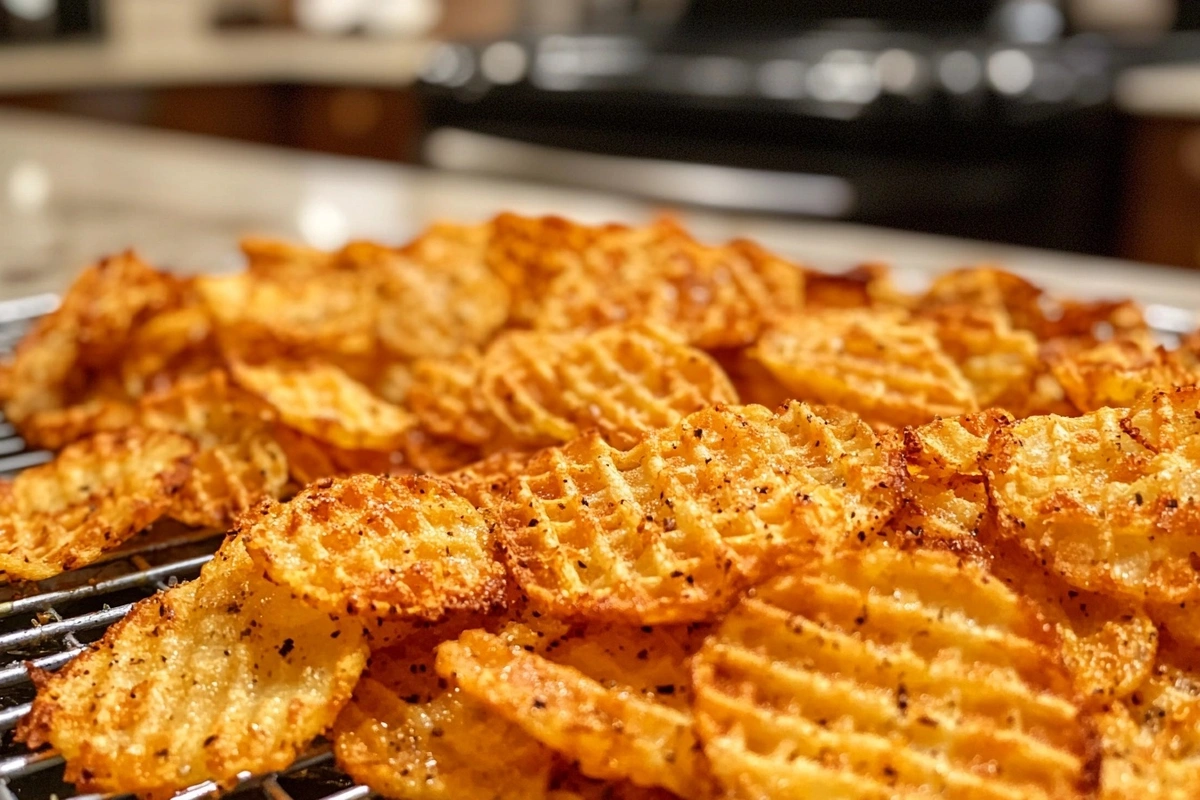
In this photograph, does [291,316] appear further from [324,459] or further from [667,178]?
[667,178]

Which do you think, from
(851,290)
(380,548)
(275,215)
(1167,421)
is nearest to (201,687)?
(380,548)

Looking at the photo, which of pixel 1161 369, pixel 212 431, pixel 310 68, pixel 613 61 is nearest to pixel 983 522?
pixel 1161 369

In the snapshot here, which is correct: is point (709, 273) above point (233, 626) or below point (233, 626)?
above

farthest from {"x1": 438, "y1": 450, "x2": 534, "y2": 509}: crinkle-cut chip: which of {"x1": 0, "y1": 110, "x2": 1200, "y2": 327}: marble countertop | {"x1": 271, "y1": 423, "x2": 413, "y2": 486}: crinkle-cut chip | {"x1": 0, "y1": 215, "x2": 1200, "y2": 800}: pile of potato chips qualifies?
{"x1": 0, "y1": 110, "x2": 1200, "y2": 327}: marble countertop

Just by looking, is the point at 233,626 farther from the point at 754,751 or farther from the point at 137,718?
the point at 754,751

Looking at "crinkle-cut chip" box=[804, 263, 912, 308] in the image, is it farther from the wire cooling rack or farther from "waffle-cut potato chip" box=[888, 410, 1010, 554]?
→ the wire cooling rack
